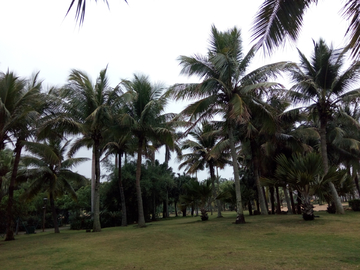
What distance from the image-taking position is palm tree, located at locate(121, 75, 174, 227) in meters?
17.8

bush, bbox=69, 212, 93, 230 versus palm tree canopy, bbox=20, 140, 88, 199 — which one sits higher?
palm tree canopy, bbox=20, 140, 88, 199

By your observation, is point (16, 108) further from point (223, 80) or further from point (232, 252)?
point (232, 252)

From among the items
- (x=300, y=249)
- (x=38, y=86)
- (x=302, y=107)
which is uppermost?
(x=38, y=86)

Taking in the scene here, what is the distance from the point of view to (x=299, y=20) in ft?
14.7

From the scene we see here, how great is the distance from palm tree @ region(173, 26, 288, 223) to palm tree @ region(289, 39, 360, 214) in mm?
3041

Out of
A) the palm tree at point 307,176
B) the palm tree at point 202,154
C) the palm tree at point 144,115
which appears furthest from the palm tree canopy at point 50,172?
the palm tree at point 307,176

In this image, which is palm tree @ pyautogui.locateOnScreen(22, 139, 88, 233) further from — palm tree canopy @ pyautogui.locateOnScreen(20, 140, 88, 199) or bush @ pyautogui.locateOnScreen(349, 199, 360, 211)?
bush @ pyautogui.locateOnScreen(349, 199, 360, 211)

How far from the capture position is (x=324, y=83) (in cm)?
1653

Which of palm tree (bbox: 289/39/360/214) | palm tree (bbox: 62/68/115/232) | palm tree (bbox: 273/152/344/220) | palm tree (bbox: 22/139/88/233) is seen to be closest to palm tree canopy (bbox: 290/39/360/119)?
palm tree (bbox: 289/39/360/214)

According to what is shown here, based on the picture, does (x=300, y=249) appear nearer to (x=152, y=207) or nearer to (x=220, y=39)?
(x=220, y=39)

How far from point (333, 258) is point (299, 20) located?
535cm

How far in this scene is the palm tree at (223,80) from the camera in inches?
571

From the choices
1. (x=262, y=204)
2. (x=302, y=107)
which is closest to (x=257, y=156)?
(x=262, y=204)

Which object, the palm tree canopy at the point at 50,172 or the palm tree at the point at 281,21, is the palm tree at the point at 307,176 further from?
the palm tree canopy at the point at 50,172
